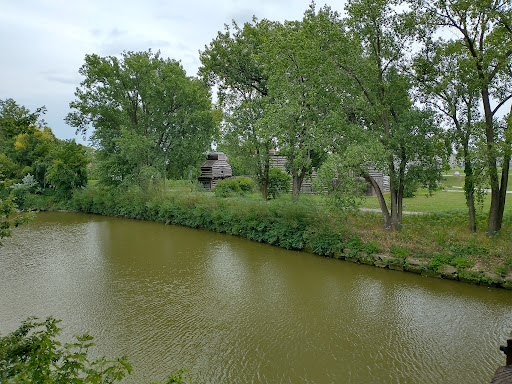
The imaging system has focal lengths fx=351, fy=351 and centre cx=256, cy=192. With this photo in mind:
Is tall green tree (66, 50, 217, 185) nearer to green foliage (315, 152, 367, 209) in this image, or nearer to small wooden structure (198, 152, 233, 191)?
small wooden structure (198, 152, 233, 191)

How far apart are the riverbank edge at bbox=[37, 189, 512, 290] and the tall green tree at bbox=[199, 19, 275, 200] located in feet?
9.17

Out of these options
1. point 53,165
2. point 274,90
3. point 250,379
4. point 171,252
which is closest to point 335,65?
point 274,90

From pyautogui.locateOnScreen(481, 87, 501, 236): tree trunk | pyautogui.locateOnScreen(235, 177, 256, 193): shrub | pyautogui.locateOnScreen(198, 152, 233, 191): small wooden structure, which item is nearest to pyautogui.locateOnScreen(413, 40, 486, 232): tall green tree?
pyautogui.locateOnScreen(481, 87, 501, 236): tree trunk

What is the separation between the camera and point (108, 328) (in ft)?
22.4

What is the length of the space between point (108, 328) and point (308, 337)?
12.7 ft

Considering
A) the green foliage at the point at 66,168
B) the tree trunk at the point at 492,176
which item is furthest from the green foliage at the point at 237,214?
the tree trunk at the point at 492,176

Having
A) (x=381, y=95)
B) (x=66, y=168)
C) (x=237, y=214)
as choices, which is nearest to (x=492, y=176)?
(x=381, y=95)

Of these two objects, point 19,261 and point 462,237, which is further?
point 19,261

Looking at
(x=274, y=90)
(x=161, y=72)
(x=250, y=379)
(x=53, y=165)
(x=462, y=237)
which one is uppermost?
(x=161, y=72)

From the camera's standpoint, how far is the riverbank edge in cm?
950

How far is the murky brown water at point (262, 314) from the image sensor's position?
5609mm

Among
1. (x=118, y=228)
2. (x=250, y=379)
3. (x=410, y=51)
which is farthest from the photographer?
(x=118, y=228)

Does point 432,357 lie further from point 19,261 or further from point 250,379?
point 19,261

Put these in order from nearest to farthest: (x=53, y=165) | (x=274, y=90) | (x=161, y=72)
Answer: (x=274, y=90) → (x=161, y=72) → (x=53, y=165)
